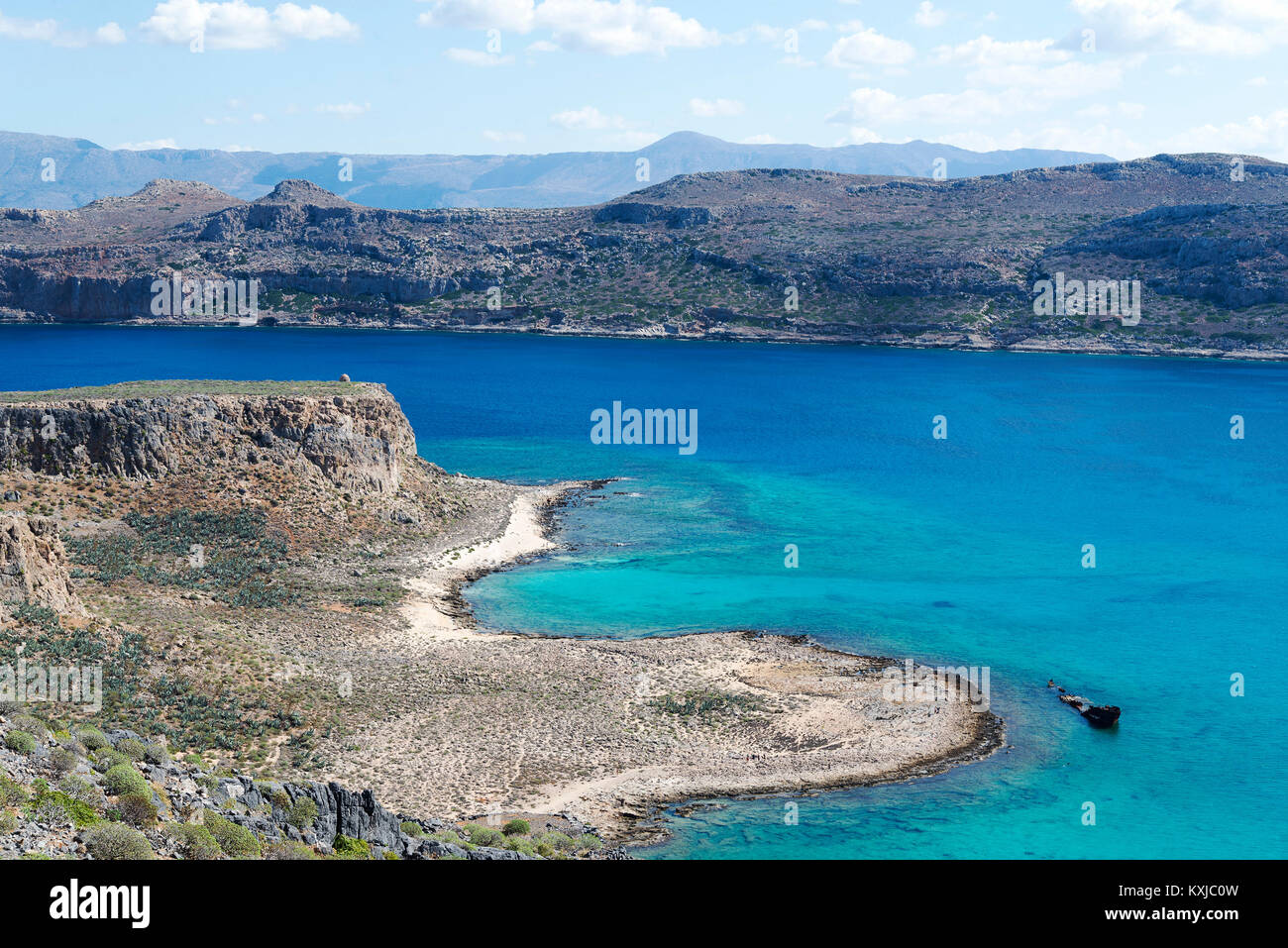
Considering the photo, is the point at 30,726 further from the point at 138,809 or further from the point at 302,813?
the point at 302,813

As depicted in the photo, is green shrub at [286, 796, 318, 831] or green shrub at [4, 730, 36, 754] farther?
green shrub at [286, 796, 318, 831]

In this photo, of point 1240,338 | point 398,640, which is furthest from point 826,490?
point 1240,338

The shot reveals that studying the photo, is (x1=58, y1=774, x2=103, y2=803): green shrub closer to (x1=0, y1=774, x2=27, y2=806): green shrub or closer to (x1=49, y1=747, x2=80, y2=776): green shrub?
(x1=49, y1=747, x2=80, y2=776): green shrub

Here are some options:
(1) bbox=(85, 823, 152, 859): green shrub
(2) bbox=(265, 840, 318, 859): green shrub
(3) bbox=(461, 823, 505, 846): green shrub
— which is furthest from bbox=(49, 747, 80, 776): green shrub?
(3) bbox=(461, 823, 505, 846): green shrub

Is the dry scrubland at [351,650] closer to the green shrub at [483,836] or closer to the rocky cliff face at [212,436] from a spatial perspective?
the rocky cliff face at [212,436]

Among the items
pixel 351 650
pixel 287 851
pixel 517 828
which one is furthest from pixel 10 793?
pixel 351 650

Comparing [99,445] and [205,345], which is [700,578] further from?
[205,345]
